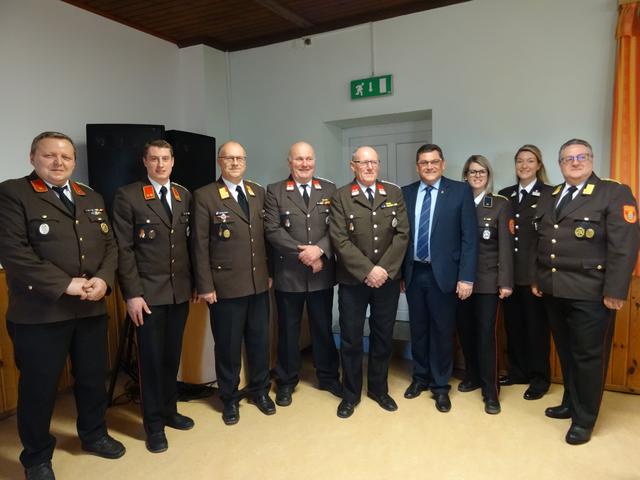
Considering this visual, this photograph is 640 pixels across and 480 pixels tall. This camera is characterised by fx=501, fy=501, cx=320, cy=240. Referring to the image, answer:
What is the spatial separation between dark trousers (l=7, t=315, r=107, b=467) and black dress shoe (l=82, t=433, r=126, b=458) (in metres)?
0.18

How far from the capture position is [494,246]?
2996mm

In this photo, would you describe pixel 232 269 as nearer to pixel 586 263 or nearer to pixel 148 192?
pixel 148 192

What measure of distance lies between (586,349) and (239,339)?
187 cm

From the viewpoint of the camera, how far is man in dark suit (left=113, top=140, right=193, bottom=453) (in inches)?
101

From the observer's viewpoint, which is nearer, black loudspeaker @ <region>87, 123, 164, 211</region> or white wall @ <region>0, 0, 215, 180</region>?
white wall @ <region>0, 0, 215, 180</region>

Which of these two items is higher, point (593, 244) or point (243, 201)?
point (243, 201)

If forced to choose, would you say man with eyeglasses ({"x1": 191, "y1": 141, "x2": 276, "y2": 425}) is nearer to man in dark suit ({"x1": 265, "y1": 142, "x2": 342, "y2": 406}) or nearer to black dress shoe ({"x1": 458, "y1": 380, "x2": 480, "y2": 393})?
man in dark suit ({"x1": 265, "y1": 142, "x2": 342, "y2": 406})

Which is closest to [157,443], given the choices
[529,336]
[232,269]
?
[232,269]

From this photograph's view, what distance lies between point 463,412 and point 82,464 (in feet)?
6.90

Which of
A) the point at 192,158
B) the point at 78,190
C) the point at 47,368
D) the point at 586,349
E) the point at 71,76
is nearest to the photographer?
the point at 47,368

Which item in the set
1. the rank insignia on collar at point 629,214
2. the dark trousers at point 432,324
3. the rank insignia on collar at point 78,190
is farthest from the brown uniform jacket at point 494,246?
the rank insignia on collar at point 78,190

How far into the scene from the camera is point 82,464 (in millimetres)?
2506

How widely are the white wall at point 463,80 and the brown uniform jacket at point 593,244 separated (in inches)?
43.4

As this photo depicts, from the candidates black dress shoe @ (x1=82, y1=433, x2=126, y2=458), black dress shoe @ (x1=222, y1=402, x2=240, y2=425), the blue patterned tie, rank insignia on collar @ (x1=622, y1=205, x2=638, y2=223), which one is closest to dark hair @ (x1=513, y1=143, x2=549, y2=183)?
the blue patterned tie
